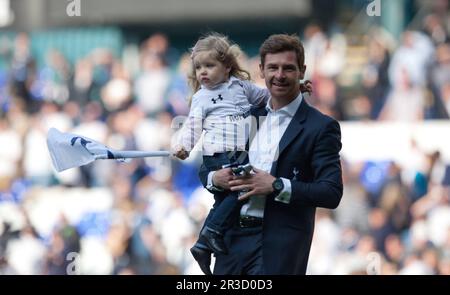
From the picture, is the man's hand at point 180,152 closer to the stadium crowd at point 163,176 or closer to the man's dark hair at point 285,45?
the man's dark hair at point 285,45

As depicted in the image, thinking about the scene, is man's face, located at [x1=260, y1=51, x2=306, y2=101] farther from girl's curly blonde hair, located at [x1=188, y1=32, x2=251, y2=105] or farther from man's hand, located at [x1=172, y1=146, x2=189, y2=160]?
man's hand, located at [x1=172, y1=146, x2=189, y2=160]

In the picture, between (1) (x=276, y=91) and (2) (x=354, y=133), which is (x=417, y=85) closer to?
(2) (x=354, y=133)

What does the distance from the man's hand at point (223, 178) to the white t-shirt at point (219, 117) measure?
0.61ft

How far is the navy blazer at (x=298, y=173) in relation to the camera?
4.36 m

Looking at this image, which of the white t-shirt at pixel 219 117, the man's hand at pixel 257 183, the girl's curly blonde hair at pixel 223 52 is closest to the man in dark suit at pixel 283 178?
the man's hand at pixel 257 183

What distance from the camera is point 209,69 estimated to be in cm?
468

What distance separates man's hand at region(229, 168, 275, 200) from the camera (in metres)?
4.27

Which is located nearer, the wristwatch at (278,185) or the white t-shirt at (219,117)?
the wristwatch at (278,185)

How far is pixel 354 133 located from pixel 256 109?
22.0 ft

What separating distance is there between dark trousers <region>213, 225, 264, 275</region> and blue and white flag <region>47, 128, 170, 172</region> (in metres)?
0.43

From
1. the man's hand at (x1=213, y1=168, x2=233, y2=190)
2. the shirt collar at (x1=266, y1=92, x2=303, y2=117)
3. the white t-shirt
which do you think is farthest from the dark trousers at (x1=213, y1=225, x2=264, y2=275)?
the shirt collar at (x1=266, y1=92, x2=303, y2=117)

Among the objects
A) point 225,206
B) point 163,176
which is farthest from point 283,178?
point 163,176

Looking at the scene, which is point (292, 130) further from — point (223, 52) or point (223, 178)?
point (223, 52)
